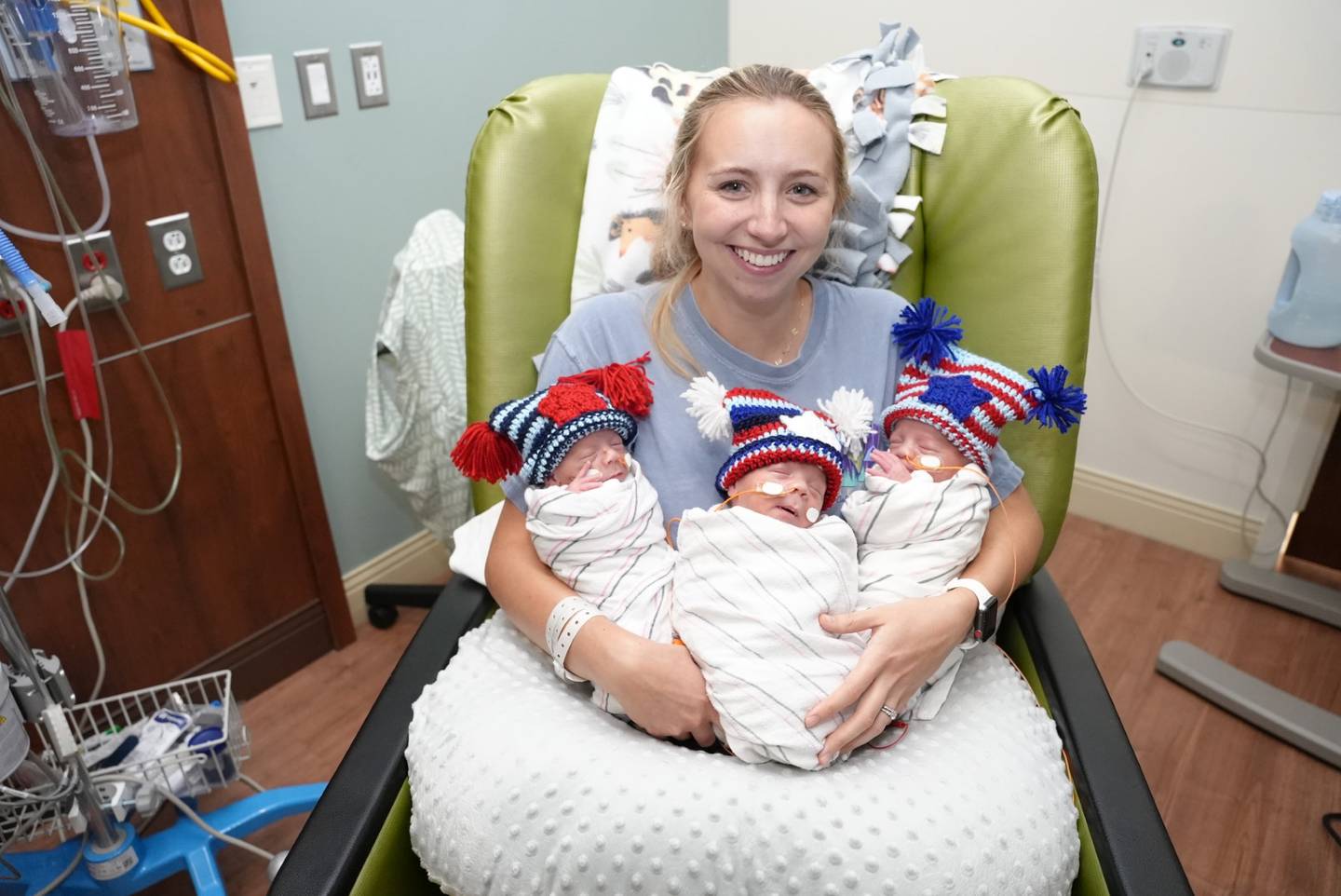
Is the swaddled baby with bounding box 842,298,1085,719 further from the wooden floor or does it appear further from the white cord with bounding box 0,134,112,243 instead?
the white cord with bounding box 0,134,112,243

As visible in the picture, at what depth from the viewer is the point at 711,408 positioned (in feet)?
3.55

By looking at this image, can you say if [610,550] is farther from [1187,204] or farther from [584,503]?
[1187,204]

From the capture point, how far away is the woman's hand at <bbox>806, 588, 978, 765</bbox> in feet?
2.93

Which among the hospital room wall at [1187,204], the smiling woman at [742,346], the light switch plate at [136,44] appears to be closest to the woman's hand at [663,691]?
the smiling woman at [742,346]

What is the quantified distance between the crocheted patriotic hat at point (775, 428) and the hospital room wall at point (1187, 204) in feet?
4.36

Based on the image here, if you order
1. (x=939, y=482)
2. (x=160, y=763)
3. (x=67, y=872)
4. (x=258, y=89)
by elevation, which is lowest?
Result: (x=67, y=872)

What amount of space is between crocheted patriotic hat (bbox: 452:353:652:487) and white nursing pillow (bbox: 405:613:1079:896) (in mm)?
270

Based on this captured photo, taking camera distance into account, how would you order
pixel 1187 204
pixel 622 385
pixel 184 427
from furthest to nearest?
1. pixel 1187 204
2. pixel 184 427
3. pixel 622 385

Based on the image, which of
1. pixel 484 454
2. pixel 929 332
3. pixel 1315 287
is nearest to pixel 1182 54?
pixel 1315 287

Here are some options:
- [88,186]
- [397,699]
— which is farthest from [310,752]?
[88,186]

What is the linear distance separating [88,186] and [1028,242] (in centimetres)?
139

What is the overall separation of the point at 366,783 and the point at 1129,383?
201 centimetres

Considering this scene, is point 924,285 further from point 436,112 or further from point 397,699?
point 436,112

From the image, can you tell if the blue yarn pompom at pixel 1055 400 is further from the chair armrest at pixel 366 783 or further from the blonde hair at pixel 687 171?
the chair armrest at pixel 366 783
